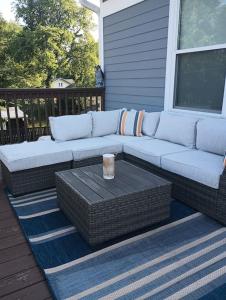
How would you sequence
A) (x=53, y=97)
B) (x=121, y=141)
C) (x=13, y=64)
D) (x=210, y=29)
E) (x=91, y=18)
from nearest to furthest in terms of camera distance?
(x=210, y=29) < (x=121, y=141) < (x=53, y=97) < (x=13, y=64) < (x=91, y=18)

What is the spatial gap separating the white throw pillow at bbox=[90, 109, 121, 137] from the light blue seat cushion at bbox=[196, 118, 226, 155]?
137cm

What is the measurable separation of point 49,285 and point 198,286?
944mm

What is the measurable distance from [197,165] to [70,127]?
5.98 feet

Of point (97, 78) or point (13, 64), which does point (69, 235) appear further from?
point (13, 64)

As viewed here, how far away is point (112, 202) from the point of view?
1.91 metres

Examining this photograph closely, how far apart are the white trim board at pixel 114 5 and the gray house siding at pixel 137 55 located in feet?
0.21

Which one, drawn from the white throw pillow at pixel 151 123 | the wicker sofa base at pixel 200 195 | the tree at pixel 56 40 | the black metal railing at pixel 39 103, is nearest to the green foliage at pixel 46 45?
the tree at pixel 56 40

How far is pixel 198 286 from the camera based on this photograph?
62.2 inches

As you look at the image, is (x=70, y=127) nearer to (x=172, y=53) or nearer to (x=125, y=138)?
(x=125, y=138)

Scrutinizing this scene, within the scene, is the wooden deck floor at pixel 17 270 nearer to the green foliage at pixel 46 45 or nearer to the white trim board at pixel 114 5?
the white trim board at pixel 114 5

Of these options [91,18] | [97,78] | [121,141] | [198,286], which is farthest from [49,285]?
[91,18]

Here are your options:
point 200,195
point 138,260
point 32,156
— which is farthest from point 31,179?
point 200,195

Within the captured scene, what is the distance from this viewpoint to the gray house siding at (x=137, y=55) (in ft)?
12.3

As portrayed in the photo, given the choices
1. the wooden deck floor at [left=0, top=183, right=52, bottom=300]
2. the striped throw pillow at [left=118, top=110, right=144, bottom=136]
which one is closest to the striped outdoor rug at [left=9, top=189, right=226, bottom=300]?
the wooden deck floor at [left=0, top=183, right=52, bottom=300]
